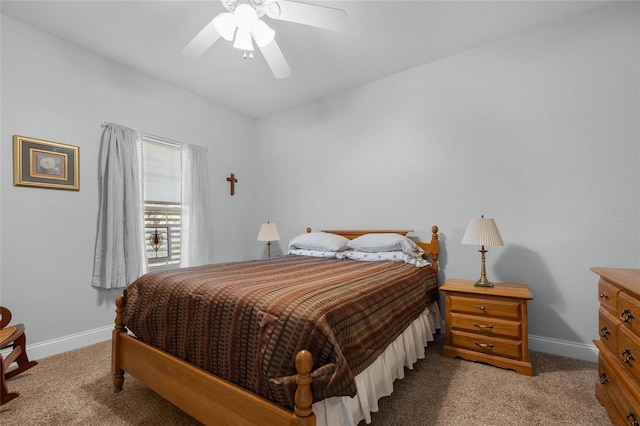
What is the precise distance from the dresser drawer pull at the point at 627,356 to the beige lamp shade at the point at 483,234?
0.98 metres

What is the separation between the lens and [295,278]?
6.15 feet

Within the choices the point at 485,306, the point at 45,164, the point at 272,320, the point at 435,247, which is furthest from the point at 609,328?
the point at 45,164

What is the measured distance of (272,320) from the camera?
1225 millimetres

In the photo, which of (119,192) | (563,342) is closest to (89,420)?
(119,192)

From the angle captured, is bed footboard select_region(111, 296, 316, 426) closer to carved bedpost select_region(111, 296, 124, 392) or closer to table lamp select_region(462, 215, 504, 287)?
carved bedpost select_region(111, 296, 124, 392)

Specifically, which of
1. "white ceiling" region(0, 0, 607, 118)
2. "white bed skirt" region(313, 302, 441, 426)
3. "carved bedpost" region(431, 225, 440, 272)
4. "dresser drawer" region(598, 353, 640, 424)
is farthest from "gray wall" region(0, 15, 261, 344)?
"dresser drawer" region(598, 353, 640, 424)

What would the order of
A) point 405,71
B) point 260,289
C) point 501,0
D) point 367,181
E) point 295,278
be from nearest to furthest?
point 260,289 < point 295,278 < point 501,0 < point 405,71 < point 367,181

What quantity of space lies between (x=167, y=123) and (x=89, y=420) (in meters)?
2.93

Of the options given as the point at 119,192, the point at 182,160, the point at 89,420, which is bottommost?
the point at 89,420

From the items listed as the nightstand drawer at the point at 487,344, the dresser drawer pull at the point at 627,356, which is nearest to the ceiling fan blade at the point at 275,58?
the nightstand drawer at the point at 487,344

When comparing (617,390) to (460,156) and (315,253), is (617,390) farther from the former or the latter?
(315,253)

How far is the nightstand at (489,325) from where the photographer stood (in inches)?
81.5

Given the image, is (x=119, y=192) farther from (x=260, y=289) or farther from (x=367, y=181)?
(x=367, y=181)

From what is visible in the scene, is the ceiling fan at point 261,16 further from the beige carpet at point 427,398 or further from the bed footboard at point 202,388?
the beige carpet at point 427,398
